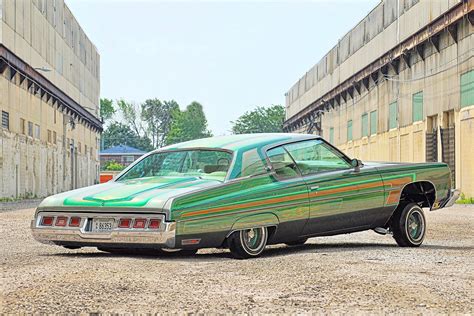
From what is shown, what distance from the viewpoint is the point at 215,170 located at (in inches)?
365

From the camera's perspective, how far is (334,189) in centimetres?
977

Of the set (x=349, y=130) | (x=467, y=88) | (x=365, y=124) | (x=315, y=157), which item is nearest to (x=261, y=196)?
(x=315, y=157)

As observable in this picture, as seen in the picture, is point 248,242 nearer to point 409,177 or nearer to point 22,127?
point 409,177

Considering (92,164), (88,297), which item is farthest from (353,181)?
(92,164)

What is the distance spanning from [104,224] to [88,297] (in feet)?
8.66

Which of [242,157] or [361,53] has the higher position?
[361,53]

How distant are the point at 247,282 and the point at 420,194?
467 cm

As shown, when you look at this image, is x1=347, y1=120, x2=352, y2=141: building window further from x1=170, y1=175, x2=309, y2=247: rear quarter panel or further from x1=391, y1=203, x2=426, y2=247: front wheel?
x1=170, y1=175, x2=309, y2=247: rear quarter panel

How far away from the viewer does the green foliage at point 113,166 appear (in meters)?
136

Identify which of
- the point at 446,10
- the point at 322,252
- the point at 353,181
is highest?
the point at 446,10

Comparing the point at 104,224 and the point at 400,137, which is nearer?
the point at 104,224

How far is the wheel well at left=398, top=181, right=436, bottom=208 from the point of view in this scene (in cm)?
1072

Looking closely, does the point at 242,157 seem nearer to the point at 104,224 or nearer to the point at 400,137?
the point at 104,224

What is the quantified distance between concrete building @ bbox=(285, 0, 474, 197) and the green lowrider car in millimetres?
21875
